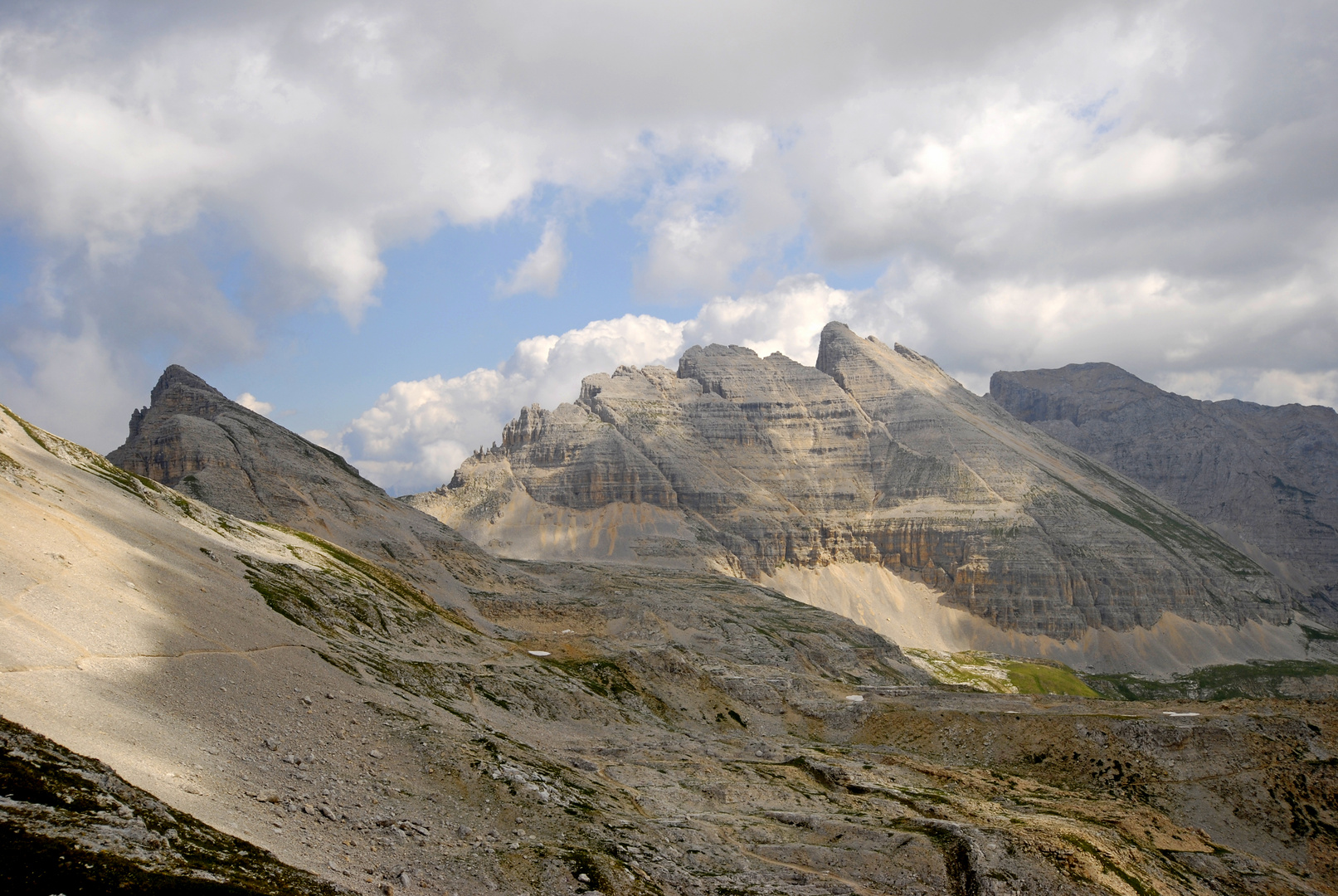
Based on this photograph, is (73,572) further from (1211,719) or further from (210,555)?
(1211,719)

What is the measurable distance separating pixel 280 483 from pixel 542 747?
83.3m

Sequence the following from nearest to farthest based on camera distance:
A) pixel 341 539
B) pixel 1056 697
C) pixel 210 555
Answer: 1. pixel 210 555
2. pixel 1056 697
3. pixel 341 539

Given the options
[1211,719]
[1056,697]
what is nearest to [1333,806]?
[1211,719]

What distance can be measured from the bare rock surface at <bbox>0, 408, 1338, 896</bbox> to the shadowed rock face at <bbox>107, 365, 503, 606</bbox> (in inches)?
837

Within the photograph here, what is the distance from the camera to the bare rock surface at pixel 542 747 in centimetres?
3722

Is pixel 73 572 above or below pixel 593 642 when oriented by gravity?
above

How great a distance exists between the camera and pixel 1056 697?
339 ft

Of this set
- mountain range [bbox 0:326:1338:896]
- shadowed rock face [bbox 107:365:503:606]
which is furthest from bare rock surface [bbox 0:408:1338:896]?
shadowed rock face [bbox 107:365:503:606]

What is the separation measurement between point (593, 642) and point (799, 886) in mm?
72254

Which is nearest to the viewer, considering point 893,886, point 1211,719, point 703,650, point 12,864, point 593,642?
point 12,864

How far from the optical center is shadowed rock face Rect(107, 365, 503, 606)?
4951 inches

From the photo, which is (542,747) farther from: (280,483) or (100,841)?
(280,483)

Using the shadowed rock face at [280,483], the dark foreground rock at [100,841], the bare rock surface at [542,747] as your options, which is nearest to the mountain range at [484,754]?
the dark foreground rock at [100,841]

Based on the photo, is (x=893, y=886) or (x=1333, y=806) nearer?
(x=893, y=886)
